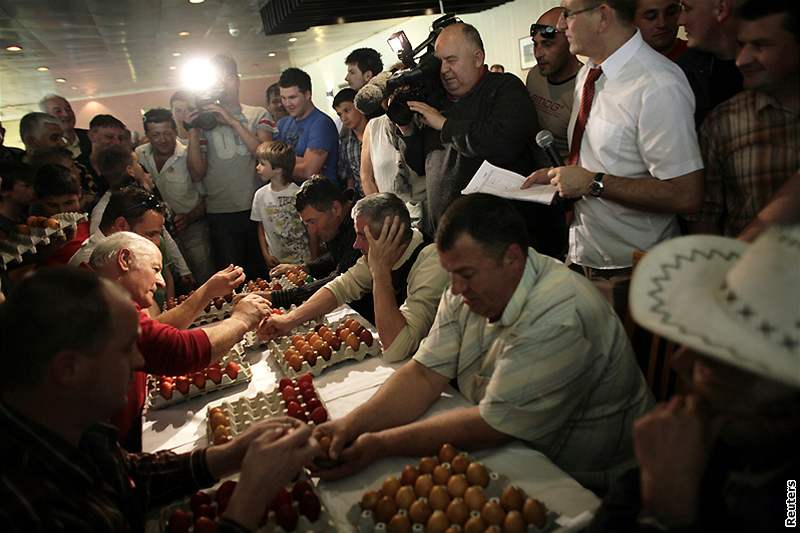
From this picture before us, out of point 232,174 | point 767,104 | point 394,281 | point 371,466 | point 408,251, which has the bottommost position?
point 371,466

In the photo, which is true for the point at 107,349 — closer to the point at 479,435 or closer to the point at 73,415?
the point at 73,415

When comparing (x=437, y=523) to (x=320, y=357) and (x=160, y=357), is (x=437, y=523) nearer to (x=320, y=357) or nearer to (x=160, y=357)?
(x=320, y=357)

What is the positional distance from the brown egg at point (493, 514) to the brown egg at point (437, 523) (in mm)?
89

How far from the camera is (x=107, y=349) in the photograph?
1.28 meters

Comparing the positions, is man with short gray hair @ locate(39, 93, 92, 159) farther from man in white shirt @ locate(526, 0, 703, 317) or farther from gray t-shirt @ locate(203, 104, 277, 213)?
man in white shirt @ locate(526, 0, 703, 317)

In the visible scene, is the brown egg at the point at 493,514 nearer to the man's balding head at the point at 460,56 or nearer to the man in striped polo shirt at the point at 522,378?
the man in striped polo shirt at the point at 522,378

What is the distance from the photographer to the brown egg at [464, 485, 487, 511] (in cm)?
135

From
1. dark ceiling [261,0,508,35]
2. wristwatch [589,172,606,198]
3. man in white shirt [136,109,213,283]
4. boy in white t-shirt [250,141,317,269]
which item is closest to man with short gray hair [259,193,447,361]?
wristwatch [589,172,606,198]

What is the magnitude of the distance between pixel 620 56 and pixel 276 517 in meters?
2.10

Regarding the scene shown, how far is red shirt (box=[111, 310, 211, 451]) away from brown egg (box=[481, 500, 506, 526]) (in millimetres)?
1361

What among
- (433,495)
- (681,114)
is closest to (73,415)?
(433,495)

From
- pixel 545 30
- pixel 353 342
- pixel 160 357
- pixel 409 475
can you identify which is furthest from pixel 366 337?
pixel 545 30

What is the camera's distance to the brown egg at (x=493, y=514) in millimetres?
1300

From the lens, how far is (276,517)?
146 centimetres
